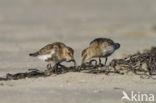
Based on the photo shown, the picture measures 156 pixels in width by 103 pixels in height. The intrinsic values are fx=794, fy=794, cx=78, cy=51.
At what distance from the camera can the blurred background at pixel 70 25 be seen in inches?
798

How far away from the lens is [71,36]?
1040 inches

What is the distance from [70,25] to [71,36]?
6183mm

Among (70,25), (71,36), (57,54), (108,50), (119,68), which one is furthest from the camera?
(70,25)

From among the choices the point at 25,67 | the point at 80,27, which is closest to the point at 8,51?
the point at 25,67

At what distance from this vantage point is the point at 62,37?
2588cm

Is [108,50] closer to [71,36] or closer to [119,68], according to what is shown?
[119,68]

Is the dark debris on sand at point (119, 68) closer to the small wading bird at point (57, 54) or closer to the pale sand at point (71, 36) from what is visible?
the small wading bird at point (57, 54)

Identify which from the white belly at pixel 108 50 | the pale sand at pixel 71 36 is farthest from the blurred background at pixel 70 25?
the white belly at pixel 108 50

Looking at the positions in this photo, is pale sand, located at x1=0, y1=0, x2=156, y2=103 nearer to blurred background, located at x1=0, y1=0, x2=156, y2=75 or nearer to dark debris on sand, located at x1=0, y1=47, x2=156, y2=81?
blurred background, located at x1=0, y1=0, x2=156, y2=75

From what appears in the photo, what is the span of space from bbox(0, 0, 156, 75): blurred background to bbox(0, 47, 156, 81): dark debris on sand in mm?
1192

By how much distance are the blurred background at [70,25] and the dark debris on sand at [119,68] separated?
3.91ft

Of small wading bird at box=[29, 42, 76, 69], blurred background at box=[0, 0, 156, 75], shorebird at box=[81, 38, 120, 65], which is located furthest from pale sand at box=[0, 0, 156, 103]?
shorebird at box=[81, 38, 120, 65]

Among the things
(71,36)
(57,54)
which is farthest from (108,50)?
(71,36)

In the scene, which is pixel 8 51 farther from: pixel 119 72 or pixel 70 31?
pixel 70 31
